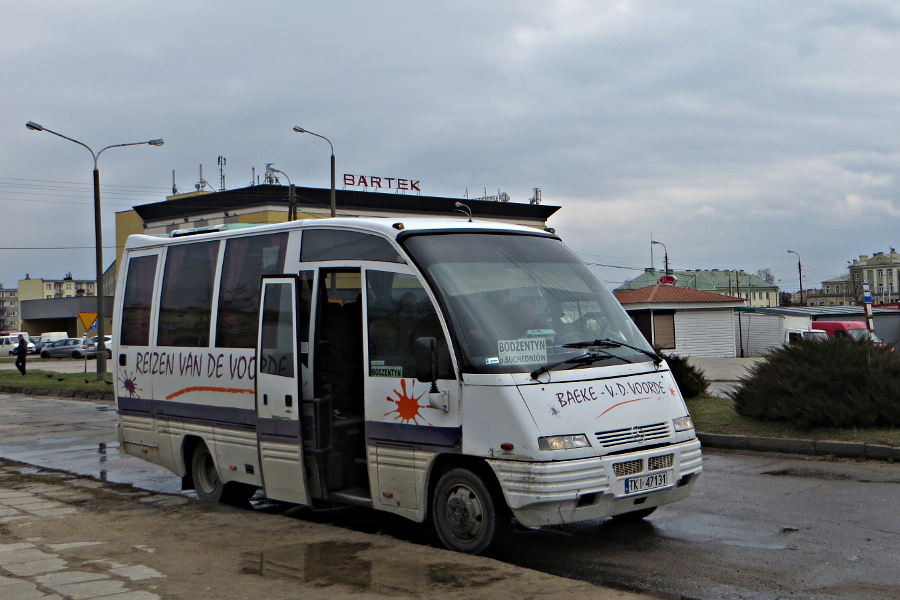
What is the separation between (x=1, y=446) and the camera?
16.2 m

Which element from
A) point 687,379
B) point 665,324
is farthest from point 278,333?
point 665,324

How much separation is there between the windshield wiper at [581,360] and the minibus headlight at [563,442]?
0.46m

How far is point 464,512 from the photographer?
271 inches

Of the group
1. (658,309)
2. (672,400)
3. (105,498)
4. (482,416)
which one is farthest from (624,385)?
(658,309)

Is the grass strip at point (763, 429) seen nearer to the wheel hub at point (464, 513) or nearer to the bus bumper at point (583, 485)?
the bus bumper at point (583, 485)

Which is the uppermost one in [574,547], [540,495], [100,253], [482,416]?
[100,253]

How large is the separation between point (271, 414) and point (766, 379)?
25.8 ft

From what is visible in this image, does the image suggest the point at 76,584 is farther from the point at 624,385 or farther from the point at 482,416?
the point at 624,385

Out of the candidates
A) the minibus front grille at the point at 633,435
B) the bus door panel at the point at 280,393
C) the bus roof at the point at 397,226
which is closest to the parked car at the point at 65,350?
the bus roof at the point at 397,226

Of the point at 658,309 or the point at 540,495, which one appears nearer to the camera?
the point at 540,495

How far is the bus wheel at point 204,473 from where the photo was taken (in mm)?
9648

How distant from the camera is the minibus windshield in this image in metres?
6.85

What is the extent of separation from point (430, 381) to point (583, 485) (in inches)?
53.5

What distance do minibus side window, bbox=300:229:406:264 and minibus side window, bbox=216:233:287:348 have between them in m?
0.37
